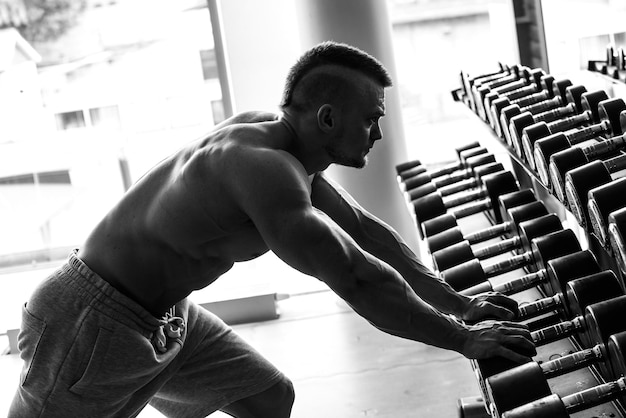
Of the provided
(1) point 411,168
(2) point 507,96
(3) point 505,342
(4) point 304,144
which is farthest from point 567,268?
(1) point 411,168

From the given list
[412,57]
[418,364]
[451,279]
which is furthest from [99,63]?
[451,279]

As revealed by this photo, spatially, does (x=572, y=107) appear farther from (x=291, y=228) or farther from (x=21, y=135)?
(x=21, y=135)

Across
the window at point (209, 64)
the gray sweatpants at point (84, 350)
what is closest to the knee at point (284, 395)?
the gray sweatpants at point (84, 350)

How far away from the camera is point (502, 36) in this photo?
4.68 metres

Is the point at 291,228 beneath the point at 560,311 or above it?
above

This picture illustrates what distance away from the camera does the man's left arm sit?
195cm

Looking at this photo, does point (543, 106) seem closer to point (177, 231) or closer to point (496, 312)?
point (496, 312)

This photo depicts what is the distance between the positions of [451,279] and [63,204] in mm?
3506

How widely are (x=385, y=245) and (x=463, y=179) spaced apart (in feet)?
3.91

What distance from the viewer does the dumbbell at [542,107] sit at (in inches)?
101

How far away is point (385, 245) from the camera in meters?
2.09

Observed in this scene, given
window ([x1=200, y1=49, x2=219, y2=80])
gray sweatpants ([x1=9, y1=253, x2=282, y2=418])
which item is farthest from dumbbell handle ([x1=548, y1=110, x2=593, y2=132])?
window ([x1=200, y1=49, x2=219, y2=80])

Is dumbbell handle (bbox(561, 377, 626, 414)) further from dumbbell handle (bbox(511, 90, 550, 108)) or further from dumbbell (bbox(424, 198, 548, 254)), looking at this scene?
dumbbell handle (bbox(511, 90, 550, 108))

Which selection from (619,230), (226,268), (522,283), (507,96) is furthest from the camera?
(507,96)
